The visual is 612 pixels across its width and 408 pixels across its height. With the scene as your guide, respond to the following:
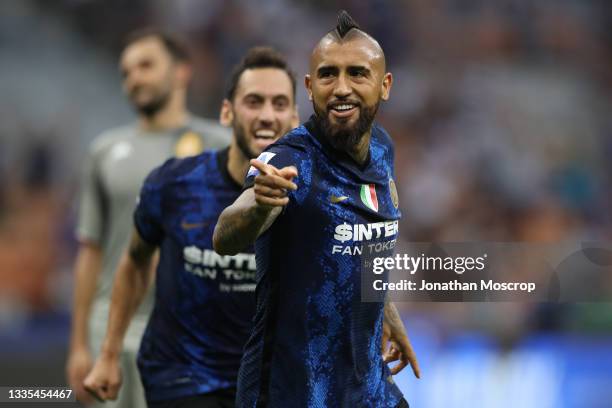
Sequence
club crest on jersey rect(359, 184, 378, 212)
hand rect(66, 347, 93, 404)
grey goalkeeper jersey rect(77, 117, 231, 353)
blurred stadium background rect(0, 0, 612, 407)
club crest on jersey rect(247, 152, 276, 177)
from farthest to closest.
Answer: blurred stadium background rect(0, 0, 612, 407)
grey goalkeeper jersey rect(77, 117, 231, 353)
hand rect(66, 347, 93, 404)
club crest on jersey rect(359, 184, 378, 212)
club crest on jersey rect(247, 152, 276, 177)

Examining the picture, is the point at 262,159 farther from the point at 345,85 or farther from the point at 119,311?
the point at 119,311

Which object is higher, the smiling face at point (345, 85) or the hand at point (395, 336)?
the smiling face at point (345, 85)

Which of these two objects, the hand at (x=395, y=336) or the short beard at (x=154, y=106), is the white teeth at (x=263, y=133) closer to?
the hand at (x=395, y=336)

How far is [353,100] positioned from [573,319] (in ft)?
21.1

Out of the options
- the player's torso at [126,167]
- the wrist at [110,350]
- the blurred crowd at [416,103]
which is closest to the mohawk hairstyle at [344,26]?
the wrist at [110,350]

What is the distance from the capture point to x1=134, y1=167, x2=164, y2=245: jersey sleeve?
15.3 feet

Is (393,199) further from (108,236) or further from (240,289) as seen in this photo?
(108,236)

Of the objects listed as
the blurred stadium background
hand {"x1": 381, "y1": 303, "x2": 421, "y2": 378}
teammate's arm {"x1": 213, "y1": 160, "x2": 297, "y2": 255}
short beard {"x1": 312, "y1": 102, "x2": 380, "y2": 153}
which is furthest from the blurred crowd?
teammate's arm {"x1": 213, "y1": 160, "x2": 297, "y2": 255}

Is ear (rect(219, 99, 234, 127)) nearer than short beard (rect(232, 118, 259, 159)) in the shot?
No

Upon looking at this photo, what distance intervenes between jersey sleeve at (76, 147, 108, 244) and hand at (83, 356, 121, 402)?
190 centimetres

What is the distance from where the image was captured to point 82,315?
6426 mm

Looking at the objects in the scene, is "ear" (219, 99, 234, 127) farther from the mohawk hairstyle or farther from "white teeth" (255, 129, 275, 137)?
the mohawk hairstyle

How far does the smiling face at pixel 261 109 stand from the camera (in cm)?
457

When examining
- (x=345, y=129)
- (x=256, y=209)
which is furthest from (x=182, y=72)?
(x=256, y=209)
